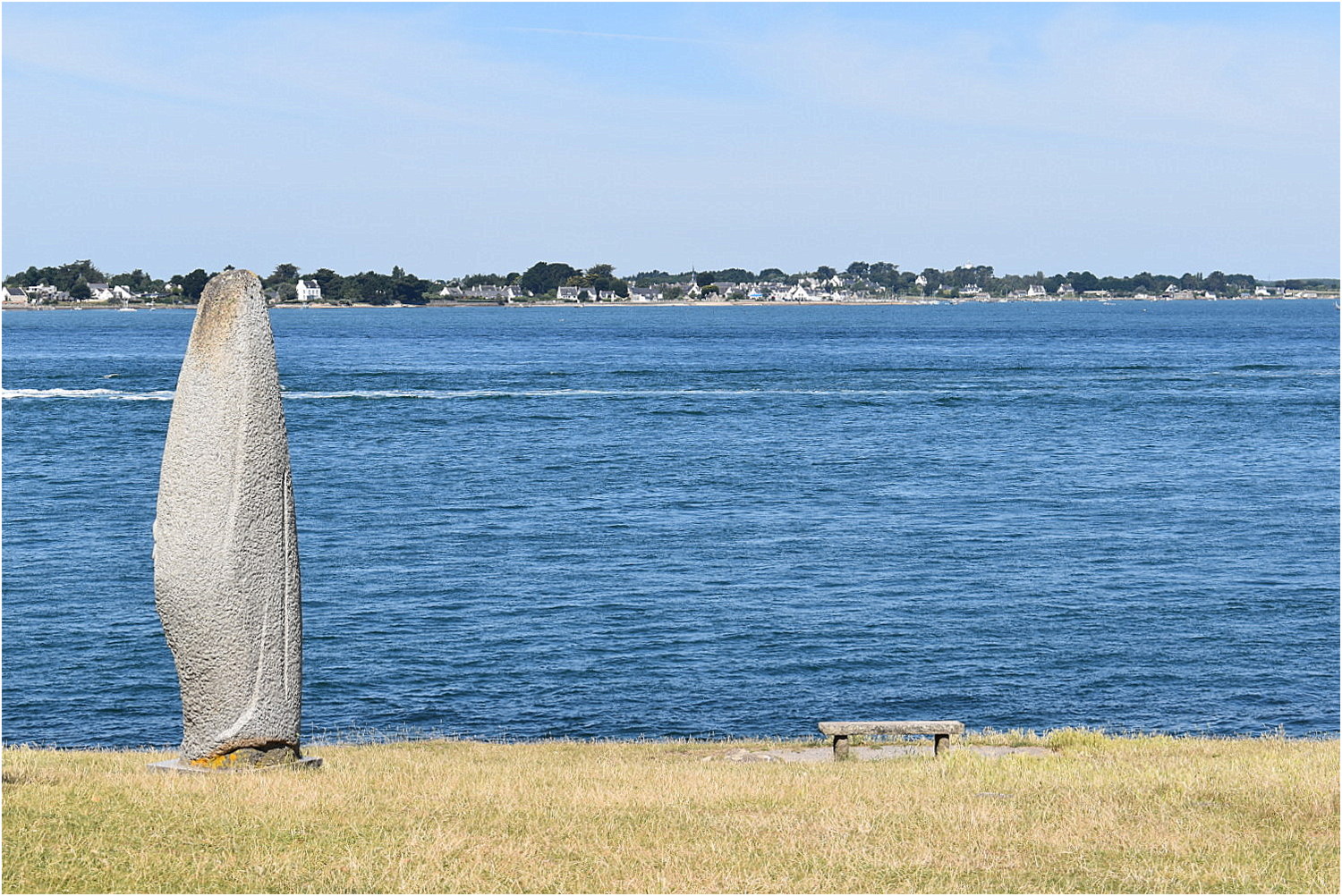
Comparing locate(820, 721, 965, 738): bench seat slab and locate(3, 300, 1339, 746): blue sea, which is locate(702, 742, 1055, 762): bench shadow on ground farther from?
locate(3, 300, 1339, 746): blue sea

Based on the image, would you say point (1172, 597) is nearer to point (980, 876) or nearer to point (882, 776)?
point (882, 776)

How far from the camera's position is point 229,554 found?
1404 cm

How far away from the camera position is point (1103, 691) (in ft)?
93.6

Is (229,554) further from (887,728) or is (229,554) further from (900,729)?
(900,729)

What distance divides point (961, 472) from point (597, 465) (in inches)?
554

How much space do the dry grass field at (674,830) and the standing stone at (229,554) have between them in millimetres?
639

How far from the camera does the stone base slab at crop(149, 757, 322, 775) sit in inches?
550

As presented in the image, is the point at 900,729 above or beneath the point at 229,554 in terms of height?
beneath

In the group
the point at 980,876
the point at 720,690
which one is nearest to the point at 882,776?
the point at 980,876

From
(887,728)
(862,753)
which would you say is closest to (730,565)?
(862,753)

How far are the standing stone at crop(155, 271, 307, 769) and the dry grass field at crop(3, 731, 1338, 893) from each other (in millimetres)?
639

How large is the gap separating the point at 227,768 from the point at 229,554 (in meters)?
1.91

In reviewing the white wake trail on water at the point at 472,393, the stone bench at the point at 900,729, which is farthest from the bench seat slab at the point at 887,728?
the white wake trail on water at the point at 472,393

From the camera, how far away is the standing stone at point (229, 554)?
14.1 m
